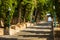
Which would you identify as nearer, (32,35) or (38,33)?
(32,35)

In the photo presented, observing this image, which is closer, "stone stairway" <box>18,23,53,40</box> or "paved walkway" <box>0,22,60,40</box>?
"paved walkway" <box>0,22,60,40</box>

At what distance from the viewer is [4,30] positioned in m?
22.6

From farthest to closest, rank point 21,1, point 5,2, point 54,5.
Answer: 1. point 21,1
2. point 5,2
3. point 54,5

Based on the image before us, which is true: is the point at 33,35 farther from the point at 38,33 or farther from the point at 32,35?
the point at 38,33

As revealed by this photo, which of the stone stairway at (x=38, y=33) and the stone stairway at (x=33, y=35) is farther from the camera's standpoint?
the stone stairway at (x=38, y=33)

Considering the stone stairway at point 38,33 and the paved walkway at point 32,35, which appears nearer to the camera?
the paved walkway at point 32,35

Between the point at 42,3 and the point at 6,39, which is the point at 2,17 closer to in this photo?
the point at 6,39

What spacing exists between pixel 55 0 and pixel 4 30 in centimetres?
731

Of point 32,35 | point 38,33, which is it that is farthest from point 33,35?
point 38,33

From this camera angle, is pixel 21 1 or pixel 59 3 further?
pixel 21 1

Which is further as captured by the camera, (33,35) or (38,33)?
(38,33)

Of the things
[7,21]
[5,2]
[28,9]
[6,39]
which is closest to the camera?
[6,39]

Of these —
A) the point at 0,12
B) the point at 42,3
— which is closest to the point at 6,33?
the point at 0,12

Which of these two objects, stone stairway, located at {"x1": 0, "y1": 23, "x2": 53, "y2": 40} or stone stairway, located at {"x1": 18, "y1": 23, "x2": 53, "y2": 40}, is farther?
stone stairway, located at {"x1": 18, "y1": 23, "x2": 53, "y2": 40}
